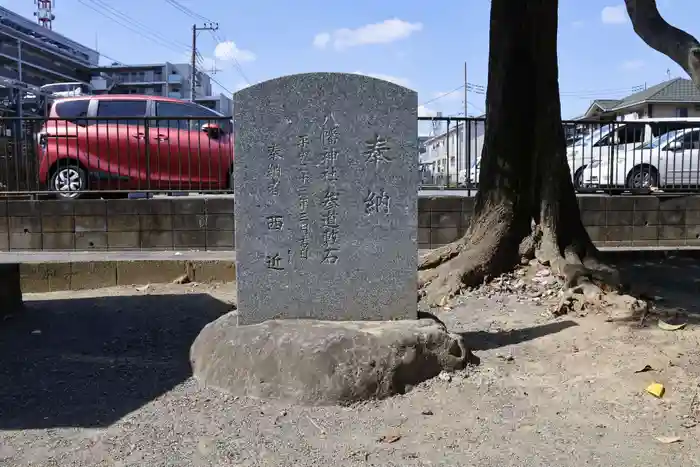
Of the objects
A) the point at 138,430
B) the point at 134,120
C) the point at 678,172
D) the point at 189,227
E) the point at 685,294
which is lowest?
the point at 138,430

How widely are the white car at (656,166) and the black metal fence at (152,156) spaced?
3 cm

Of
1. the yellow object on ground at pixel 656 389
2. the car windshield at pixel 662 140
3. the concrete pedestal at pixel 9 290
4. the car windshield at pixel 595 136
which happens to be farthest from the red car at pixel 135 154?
the car windshield at pixel 662 140

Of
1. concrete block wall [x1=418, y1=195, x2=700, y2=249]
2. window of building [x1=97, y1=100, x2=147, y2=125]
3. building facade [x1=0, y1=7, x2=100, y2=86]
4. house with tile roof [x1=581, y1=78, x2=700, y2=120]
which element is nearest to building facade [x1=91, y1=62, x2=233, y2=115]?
building facade [x1=0, y1=7, x2=100, y2=86]

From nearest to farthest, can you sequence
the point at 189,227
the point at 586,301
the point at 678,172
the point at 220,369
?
1. the point at 220,369
2. the point at 586,301
3. the point at 189,227
4. the point at 678,172

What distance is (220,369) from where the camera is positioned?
4062mm

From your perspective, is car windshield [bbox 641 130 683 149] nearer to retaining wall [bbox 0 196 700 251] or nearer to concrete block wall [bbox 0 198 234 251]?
retaining wall [bbox 0 196 700 251]

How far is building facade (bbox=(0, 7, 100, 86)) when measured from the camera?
36469mm

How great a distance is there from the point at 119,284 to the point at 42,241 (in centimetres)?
198

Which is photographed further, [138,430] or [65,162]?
[65,162]

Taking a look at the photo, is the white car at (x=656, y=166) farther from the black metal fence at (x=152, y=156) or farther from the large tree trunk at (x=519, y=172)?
the large tree trunk at (x=519, y=172)

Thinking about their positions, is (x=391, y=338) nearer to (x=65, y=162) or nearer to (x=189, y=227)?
(x=189, y=227)

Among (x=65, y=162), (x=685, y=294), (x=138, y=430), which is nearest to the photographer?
(x=138, y=430)

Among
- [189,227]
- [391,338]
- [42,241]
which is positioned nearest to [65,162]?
[42,241]

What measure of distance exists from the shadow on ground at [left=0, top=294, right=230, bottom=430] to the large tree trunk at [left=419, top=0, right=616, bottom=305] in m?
2.42
